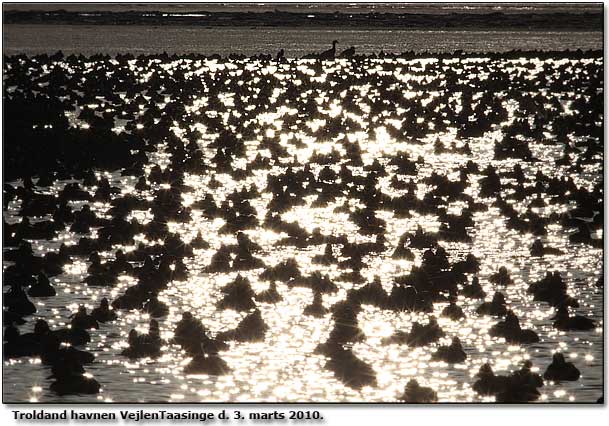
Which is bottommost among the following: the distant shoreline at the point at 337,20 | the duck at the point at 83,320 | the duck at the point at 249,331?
the duck at the point at 249,331

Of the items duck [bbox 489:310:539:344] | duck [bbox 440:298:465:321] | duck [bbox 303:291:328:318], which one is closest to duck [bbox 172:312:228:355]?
duck [bbox 303:291:328:318]

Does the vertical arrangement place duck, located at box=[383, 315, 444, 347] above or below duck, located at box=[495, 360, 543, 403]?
above

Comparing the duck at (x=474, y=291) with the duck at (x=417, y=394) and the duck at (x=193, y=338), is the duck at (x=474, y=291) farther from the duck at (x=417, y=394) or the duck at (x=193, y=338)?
the duck at (x=417, y=394)

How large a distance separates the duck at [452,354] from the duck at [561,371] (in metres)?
0.86

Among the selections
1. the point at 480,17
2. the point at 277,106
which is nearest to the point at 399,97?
the point at 277,106

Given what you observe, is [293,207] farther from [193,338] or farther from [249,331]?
[193,338]

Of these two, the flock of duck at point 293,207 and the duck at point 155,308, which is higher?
the flock of duck at point 293,207

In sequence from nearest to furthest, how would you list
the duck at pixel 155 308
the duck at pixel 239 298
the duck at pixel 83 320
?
the duck at pixel 83 320 < the duck at pixel 155 308 < the duck at pixel 239 298

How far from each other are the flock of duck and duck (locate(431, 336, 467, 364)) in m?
0.02

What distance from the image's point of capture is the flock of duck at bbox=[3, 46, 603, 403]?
1248 centimetres

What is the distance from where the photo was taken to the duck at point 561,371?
1134cm

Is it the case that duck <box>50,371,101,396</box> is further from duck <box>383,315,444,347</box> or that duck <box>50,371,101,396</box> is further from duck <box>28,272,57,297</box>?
duck <box>28,272,57,297</box>

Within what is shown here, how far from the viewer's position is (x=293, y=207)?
1984 cm

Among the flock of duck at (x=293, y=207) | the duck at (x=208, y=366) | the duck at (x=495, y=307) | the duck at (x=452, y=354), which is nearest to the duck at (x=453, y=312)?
the flock of duck at (x=293, y=207)
